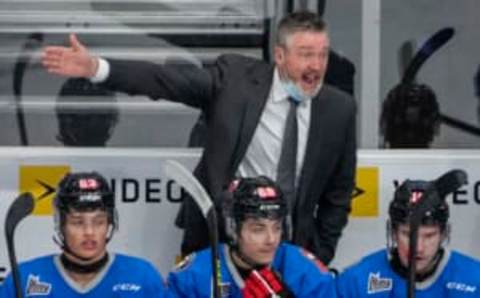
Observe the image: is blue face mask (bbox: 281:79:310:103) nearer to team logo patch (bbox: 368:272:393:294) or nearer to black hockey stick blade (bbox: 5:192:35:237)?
team logo patch (bbox: 368:272:393:294)

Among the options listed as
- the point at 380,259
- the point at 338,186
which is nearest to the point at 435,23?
the point at 338,186

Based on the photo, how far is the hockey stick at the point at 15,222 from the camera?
529 centimetres

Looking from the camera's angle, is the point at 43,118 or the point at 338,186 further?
the point at 43,118

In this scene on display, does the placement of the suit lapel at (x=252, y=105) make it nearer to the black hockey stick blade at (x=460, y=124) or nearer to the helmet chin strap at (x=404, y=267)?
the helmet chin strap at (x=404, y=267)

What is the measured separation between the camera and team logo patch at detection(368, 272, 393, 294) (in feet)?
18.8

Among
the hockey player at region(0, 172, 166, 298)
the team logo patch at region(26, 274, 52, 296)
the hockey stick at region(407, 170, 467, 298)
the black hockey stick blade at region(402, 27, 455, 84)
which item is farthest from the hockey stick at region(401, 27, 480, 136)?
the team logo patch at region(26, 274, 52, 296)

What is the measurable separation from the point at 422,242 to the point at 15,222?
1231mm

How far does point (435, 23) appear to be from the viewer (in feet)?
21.7

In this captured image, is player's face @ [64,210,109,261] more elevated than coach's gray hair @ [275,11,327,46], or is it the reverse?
coach's gray hair @ [275,11,327,46]

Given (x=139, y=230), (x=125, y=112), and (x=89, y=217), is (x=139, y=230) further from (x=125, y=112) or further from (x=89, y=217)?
(x=89, y=217)

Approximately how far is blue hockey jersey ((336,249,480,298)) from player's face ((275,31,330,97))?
2.13ft

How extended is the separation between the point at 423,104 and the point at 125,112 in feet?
3.51

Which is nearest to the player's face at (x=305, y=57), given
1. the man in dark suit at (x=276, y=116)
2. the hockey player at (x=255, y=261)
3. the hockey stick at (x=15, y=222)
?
the man in dark suit at (x=276, y=116)

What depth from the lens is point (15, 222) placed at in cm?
540
